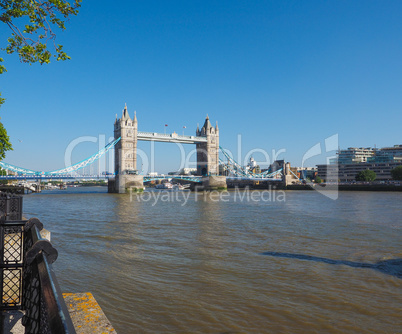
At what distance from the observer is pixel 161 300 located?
5703 millimetres

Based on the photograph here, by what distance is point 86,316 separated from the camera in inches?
134

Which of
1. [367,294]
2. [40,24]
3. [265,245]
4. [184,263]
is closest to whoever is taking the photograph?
[40,24]

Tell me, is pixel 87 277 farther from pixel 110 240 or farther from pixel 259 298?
pixel 110 240

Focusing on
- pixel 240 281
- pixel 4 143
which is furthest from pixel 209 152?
pixel 240 281

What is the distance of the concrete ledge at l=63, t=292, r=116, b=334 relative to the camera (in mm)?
3135

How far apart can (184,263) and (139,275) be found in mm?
1391

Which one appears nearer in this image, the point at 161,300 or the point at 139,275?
the point at 161,300

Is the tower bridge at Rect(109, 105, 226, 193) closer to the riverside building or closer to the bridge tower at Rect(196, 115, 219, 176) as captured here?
the bridge tower at Rect(196, 115, 219, 176)

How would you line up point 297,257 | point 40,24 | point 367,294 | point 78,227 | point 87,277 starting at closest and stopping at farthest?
1. point 40,24
2. point 367,294
3. point 87,277
4. point 297,257
5. point 78,227

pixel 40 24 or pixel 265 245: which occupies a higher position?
pixel 40 24

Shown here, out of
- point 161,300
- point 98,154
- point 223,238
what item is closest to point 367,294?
point 161,300

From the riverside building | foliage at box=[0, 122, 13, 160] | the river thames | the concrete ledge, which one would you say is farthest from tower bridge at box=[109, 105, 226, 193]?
the concrete ledge

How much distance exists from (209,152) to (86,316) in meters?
85.1

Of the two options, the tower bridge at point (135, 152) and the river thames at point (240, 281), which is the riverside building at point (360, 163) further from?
the river thames at point (240, 281)
